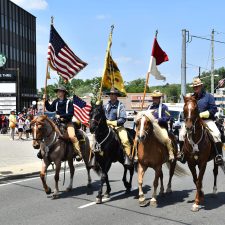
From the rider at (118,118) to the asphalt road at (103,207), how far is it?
1102 mm

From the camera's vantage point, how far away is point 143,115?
873cm

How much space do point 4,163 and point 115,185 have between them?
628 centimetres

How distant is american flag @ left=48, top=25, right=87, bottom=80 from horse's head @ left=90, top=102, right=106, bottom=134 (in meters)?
3.43

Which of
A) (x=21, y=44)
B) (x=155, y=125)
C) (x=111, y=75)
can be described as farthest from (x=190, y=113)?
(x=21, y=44)

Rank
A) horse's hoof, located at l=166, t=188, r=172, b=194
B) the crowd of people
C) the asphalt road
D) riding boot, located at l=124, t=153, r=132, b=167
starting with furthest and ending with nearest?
the crowd of people
horse's hoof, located at l=166, t=188, r=172, b=194
riding boot, located at l=124, t=153, r=132, b=167
the asphalt road

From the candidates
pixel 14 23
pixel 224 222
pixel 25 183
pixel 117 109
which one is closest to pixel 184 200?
pixel 224 222

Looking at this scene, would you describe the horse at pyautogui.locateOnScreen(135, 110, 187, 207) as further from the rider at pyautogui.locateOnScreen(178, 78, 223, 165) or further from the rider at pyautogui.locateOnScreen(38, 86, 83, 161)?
the rider at pyautogui.locateOnScreen(38, 86, 83, 161)

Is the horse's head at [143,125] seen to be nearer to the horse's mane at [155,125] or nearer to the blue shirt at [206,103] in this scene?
the horse's mane at [155,125]

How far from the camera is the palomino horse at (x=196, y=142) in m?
8.42

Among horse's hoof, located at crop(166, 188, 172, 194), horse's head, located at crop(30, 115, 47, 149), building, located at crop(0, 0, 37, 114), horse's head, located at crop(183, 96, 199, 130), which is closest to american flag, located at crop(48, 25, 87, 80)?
horse's head, located at crop(30, 115, 47, 149)

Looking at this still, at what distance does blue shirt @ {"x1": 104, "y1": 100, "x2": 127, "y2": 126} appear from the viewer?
33.0 ft

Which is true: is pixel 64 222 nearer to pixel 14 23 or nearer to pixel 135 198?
pixel 135 198

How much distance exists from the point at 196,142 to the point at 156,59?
316 centimetres

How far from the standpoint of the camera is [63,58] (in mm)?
12328
